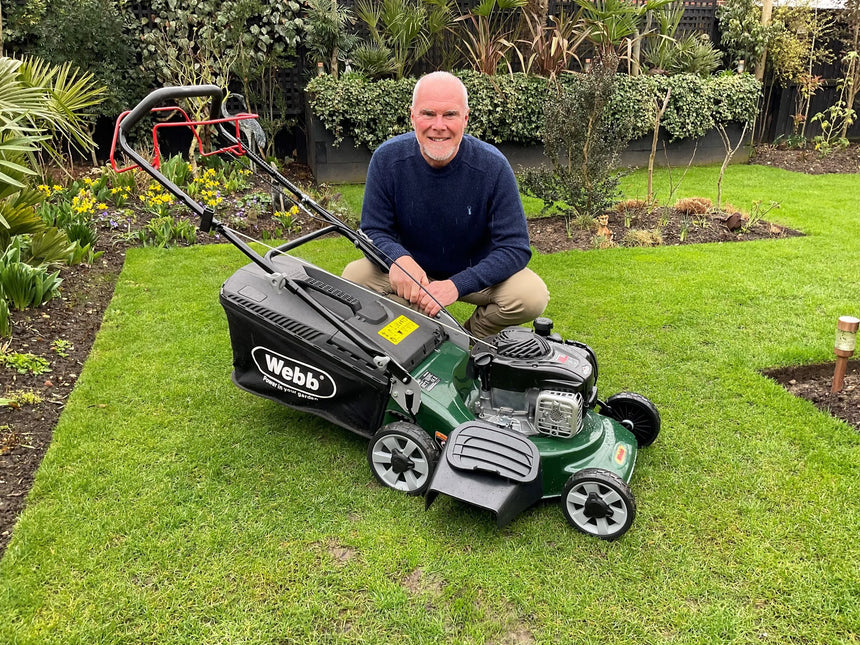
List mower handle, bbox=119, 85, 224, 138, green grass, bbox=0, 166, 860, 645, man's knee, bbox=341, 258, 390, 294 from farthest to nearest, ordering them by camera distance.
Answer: man's knee, bbox=341, 258, 390, 294
mower handle, bbox=119, 85, 224, 138
green grass, bbox=0, 166, 860, 645

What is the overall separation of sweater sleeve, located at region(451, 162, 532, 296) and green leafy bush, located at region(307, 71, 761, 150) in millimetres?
4509

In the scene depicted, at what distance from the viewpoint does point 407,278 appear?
2.75m

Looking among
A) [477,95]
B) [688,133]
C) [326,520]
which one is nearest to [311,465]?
[326,520]

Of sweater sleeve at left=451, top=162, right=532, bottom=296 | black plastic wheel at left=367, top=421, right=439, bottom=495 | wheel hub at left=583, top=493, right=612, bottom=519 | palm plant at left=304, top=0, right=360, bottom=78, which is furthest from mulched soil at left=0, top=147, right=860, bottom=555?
palm plant at left=304, top=0, right=360, bottom=78

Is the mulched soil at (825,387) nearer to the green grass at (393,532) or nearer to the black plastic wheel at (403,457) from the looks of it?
the green grass at (393,532)

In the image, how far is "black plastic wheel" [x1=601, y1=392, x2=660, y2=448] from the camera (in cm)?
265

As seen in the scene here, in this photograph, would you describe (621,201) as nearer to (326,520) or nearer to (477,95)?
(477,95)

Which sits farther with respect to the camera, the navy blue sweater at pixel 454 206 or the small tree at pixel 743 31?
the small tree at pixel 743 31

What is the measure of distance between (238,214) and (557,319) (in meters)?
3.17

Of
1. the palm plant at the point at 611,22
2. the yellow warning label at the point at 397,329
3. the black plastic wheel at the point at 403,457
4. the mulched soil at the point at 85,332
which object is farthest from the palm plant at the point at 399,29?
the black plastic wheel at the point at 403,457

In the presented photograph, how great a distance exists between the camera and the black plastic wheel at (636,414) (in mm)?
2652

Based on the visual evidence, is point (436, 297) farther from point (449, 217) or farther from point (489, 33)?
point (489, 33)

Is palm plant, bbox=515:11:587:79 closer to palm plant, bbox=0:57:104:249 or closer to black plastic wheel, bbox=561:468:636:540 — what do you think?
palm plant, bbox=0:57:104:249

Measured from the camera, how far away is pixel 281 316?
253 centimetres
